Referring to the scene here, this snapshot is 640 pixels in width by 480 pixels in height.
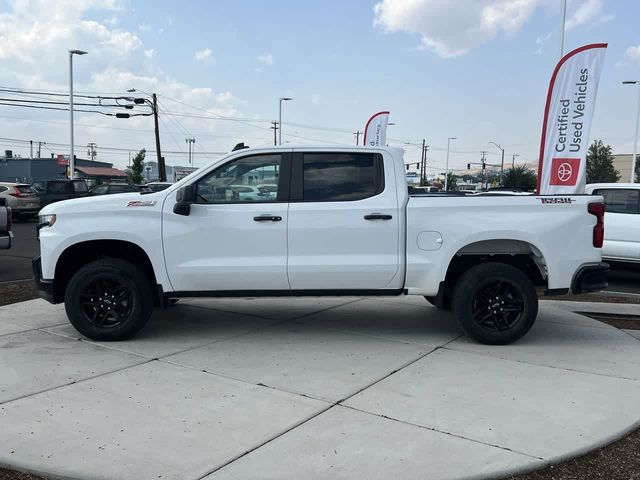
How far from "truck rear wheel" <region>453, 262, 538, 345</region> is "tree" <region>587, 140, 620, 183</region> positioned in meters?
58.8

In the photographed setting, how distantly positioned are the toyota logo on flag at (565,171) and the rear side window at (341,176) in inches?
208

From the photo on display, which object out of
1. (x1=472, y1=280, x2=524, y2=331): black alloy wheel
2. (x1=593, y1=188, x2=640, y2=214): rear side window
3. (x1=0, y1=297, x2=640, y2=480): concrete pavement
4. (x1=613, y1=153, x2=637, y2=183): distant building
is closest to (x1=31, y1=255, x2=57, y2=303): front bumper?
(x1=0, y1=297, x2=640, y2=480): concrete pavement

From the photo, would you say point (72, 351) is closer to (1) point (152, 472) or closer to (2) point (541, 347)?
(1) point (152, 472)

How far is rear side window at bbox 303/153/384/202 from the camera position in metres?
5.86

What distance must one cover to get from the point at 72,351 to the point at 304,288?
7.61 ft

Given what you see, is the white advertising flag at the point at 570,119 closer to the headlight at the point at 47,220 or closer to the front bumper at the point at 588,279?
the front bumper at the point at 588,279

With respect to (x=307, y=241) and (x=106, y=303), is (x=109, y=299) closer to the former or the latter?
(x=106, y=303)

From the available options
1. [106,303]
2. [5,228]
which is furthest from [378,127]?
[106,303]

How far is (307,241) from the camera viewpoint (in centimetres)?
575

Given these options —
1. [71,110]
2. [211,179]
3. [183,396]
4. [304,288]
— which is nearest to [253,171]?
[211,179]

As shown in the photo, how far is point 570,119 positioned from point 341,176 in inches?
233

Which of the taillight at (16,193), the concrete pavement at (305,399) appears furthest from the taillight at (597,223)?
the taillight at (16,193)

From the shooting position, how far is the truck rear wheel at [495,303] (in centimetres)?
582

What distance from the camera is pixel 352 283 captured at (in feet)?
19.1
